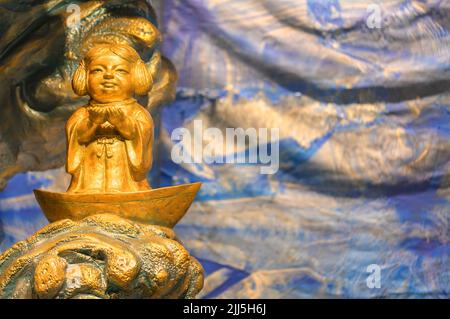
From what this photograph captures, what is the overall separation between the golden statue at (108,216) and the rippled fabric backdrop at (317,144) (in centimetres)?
199

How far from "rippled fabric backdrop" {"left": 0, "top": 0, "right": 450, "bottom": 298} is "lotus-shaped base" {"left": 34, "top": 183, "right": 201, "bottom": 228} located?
2.13 meters

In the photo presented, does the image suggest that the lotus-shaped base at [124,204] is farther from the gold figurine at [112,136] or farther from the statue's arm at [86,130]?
the statue's arm at [86,130]

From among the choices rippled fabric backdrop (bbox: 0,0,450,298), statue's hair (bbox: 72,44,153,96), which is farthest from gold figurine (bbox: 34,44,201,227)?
rippled fabric backdrop (bbox: 0,0,450,298)

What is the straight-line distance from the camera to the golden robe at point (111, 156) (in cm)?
416

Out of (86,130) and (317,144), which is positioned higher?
(86,130)

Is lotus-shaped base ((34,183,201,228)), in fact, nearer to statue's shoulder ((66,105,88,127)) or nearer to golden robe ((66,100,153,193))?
golden robe ((66,100,153,193))

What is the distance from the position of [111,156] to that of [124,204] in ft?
0.97

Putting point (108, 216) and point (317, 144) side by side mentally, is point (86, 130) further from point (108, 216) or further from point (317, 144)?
point (317, 144)

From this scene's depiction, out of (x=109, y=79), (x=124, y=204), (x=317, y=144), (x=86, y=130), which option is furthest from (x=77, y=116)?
(x=317, y=144)

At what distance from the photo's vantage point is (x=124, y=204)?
3982 mm

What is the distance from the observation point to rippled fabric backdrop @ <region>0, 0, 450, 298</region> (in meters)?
6.05

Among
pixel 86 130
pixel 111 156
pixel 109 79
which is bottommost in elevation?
pixel 111 156

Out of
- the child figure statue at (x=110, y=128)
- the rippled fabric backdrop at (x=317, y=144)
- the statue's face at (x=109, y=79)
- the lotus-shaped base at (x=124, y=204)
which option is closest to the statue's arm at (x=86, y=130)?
the child figure statue at (x=110, y=128)

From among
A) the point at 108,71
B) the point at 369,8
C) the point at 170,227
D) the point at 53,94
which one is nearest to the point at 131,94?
the point at 108,71
